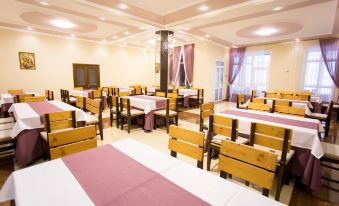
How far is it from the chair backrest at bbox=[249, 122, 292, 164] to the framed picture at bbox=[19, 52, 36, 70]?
26.1ft

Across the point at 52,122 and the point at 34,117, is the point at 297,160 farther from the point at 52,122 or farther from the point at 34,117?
the point at 34,117

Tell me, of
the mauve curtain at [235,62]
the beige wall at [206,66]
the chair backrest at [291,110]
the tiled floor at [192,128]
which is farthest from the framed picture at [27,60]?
the mauve curtain at [235,62]

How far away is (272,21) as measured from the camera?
513 cm

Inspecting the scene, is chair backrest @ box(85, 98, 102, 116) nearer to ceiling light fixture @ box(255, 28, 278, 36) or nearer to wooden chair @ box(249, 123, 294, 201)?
wooden chair @ box(249, 123, 294, 201)

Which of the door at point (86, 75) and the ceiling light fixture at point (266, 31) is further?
the door at point (86, 75)

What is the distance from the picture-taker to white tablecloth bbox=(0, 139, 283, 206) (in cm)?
94

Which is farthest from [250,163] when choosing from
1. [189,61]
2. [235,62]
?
[235,62]

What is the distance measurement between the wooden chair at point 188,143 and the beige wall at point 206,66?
23.1 feet

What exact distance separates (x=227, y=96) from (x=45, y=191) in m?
9.96

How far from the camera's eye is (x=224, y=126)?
95.9 inches

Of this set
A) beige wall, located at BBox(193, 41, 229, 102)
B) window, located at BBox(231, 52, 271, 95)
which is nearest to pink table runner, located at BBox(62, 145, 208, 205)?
beige wall, located at BBox(193, 41, 229, 102)

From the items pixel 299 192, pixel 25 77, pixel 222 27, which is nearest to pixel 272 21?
pixel 222 27

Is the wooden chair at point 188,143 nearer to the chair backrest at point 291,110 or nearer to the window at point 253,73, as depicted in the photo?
the chair backrest at point 291,110

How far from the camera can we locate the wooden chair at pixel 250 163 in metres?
1.31
